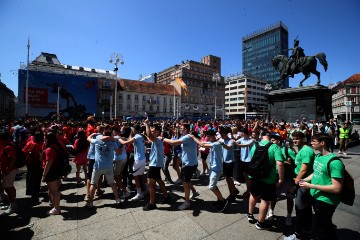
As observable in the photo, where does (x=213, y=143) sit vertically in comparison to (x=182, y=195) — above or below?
above

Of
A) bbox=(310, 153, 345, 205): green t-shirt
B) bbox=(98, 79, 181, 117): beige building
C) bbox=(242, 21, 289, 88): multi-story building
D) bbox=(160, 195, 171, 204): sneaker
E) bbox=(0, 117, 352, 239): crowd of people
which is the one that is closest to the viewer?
bbox=(310, 153, 345, 205): green t-shirt

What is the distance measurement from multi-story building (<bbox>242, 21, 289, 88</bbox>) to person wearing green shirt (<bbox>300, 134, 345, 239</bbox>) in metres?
109

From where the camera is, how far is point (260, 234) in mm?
3549

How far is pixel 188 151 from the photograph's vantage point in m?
4.70

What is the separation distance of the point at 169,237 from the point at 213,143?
2.09m

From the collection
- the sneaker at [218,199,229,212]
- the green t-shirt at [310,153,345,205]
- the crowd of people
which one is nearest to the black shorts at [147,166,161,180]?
the crowd of people

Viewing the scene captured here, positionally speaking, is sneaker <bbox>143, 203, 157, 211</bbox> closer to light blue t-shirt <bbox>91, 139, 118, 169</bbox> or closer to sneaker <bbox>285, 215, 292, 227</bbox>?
light blue t-shirt <bbox>91, 139, 118, 169</bbox>

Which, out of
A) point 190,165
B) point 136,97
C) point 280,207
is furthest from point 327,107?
point 136,97

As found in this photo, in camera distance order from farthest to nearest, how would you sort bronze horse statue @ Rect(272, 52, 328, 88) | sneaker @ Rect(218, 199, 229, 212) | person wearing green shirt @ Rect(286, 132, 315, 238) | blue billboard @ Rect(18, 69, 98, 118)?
1. blue billboard @ Rect(18, 69, 98, 118)
2. bronze horse statue @ Rect(272, 52, 328, 88)
3. sneaker @ Rect(218, 199, 229, 212)
4. person wearing green shirt @ Rect(286, 132, 315, 238)

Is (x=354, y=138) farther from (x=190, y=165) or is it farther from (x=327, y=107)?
(x=190, y=165)

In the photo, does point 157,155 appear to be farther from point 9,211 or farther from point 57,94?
point 57,94

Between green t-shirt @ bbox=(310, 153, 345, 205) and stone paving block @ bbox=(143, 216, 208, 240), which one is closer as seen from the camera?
green t-shirt @ bbox=(310, 153, 345, 205)

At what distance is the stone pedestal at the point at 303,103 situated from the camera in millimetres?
15977

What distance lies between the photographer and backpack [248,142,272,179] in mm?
3504
